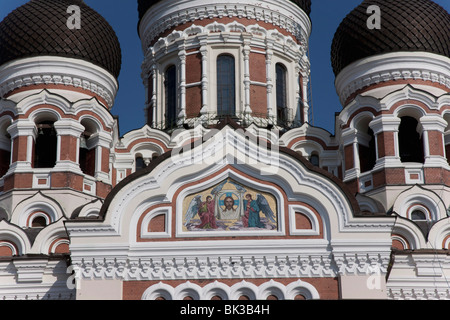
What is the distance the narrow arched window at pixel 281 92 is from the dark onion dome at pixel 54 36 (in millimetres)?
3564

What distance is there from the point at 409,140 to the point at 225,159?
561 cm

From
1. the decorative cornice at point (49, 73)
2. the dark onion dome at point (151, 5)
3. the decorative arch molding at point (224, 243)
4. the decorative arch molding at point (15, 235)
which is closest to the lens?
the decorative arch molding at point (224, 243)

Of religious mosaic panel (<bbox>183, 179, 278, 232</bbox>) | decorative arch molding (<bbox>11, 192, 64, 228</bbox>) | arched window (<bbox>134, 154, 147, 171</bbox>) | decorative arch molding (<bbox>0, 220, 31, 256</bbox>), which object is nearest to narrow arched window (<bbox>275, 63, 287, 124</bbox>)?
arched window (<bbox>134, 154, 147, 171</bbox>)

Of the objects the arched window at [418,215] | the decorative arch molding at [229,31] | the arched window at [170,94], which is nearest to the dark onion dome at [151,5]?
the decorative arch molding at [229,31]

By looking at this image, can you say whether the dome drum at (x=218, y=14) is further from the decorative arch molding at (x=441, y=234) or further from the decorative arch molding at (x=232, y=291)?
the decorative arch molding at (x=232, y=291)

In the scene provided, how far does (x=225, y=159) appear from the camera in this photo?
15.6m

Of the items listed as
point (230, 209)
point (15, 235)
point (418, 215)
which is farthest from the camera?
point (418, 215)

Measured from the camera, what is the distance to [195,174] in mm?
15555

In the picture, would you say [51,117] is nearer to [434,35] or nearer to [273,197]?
[273,197]

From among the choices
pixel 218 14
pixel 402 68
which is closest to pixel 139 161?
pixel 218 14

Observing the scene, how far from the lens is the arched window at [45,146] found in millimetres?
19781

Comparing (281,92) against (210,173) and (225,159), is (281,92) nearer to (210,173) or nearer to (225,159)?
(225,159)

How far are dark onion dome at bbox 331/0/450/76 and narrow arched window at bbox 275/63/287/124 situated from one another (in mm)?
1520

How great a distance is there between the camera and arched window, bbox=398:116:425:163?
19656 millimetres
